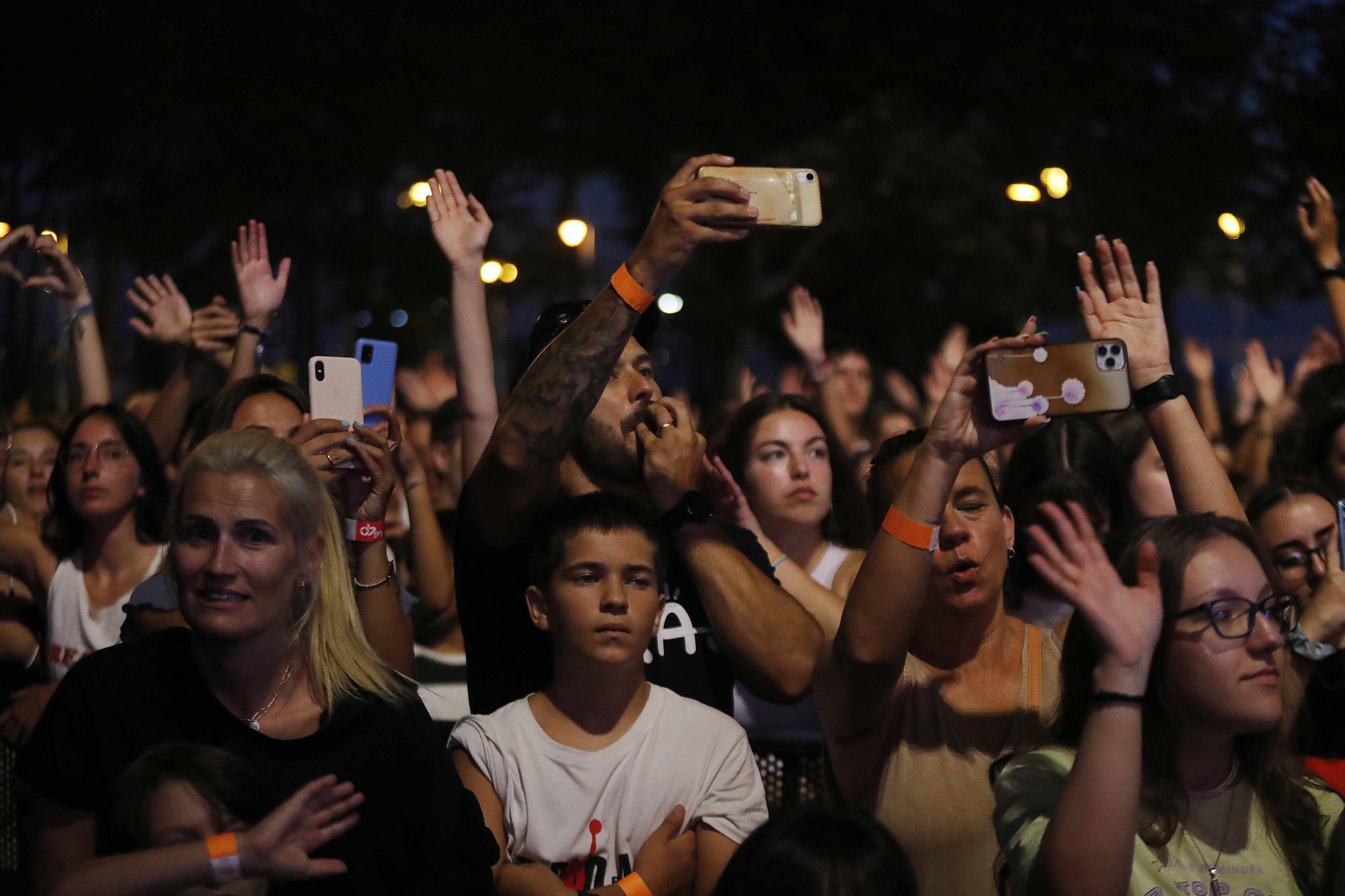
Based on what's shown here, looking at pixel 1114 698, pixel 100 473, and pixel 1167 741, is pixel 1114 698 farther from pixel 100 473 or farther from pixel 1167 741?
pixel 100 473

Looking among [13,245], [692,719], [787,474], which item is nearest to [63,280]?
[13,245]

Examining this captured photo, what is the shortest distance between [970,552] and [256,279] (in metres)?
3.23

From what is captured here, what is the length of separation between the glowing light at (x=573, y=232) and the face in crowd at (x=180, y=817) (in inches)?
184

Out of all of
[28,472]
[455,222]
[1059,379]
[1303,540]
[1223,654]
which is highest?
[455,222]

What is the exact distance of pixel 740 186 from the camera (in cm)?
338

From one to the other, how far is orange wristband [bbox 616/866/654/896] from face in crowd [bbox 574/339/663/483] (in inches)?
41.8

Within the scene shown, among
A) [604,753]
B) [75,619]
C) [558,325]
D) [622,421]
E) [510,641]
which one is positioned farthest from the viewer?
[75,619]

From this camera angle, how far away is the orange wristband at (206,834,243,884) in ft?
8.41

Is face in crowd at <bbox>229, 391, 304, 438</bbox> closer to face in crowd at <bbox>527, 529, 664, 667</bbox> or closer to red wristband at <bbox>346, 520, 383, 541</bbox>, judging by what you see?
red wristband at <bbox>346, 520, 383, 541</bbox>

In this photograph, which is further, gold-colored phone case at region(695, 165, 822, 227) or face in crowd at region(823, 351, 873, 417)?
Answer: face in crowd at region(823, 351, 873, 417)

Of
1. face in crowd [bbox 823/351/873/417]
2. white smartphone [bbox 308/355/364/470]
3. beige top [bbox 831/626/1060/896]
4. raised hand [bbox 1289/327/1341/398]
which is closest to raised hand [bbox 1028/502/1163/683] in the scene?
beige top [bbox 831/626/1060/896]

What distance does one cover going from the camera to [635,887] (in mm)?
3367

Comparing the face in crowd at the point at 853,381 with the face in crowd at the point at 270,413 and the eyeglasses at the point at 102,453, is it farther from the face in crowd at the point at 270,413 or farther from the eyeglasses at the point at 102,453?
the face in crowd at the point at 270,413

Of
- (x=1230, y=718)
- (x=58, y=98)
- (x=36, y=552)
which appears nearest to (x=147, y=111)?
(x=58, y=98)
